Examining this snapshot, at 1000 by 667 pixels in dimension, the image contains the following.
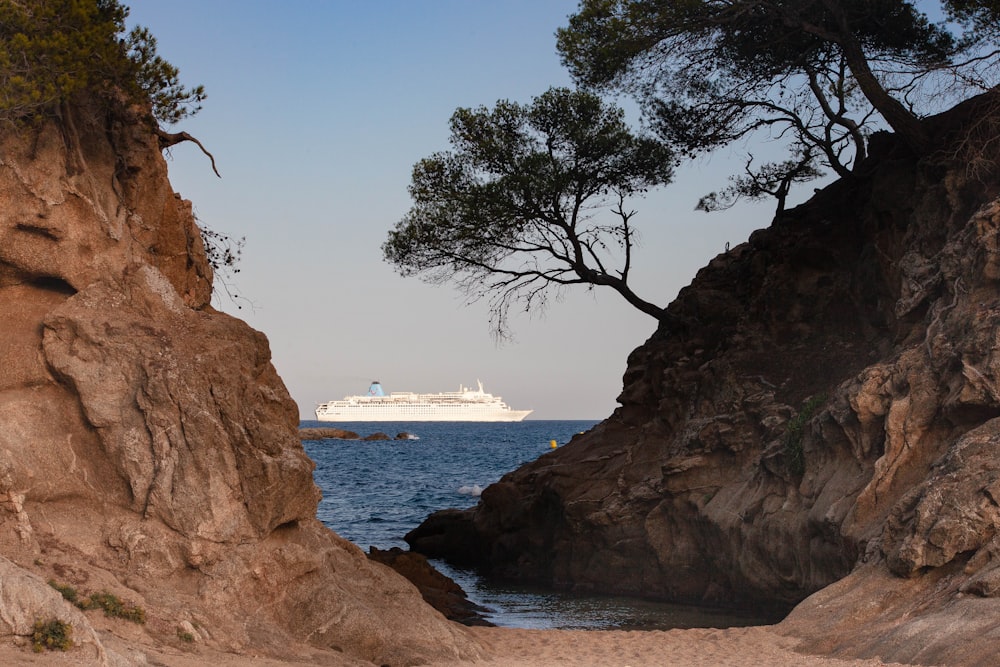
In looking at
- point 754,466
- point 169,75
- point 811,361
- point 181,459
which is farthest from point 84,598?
point 811,361

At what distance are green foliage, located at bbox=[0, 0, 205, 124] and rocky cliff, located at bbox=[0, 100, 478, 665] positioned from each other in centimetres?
37

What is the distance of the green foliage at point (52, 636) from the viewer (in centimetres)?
613

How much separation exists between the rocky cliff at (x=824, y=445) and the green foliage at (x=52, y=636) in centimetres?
681

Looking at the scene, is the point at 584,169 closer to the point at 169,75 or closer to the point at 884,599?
the point at 169,75

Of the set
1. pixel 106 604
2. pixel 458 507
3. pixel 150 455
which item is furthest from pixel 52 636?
pixel 458 507

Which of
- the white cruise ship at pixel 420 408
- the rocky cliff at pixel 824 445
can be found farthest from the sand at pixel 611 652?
the white cruise ship at pixel 420 408

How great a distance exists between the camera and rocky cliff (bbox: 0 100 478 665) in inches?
358

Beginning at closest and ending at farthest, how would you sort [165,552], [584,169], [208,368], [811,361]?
[165,552] → [208,368] → [811,361] → [584,169]

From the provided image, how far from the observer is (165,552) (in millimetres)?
9242

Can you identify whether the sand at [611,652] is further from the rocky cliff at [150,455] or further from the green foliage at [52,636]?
the green foliage at [52,636]

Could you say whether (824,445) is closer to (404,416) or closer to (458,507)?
(458,507)

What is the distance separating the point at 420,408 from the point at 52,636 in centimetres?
15500

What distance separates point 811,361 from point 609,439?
5205 mm

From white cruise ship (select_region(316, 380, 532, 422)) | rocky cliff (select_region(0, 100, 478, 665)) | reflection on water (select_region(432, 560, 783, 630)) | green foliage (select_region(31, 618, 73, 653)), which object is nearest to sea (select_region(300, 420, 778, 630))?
reflection on water (select_region(432, 560, 783, 630))
